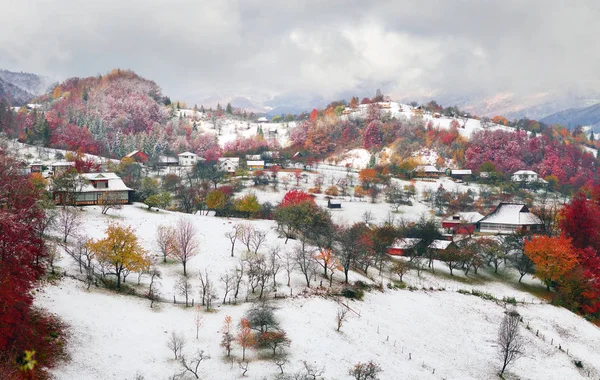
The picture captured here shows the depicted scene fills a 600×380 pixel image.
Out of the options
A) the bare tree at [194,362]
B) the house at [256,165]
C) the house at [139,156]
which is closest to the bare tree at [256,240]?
the bare tree at [194,362]

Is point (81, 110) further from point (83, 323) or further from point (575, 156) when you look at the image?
point (575, 156)

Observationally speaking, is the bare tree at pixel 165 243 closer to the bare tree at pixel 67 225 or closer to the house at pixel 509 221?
the bare tree at pixel 67 225

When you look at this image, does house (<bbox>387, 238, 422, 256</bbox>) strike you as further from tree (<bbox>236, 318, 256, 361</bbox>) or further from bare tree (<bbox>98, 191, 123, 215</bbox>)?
bare tree (<bbox>98, 191, 123, 215</bbox>)

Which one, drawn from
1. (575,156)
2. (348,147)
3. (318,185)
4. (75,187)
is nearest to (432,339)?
(75,187)

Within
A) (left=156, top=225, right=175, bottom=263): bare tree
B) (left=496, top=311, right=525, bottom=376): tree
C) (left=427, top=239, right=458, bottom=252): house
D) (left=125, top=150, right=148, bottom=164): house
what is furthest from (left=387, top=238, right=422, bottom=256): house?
(left=125, top=150, right=148, bottom=164): house

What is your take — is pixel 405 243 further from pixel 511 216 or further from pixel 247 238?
pixel 511 216
